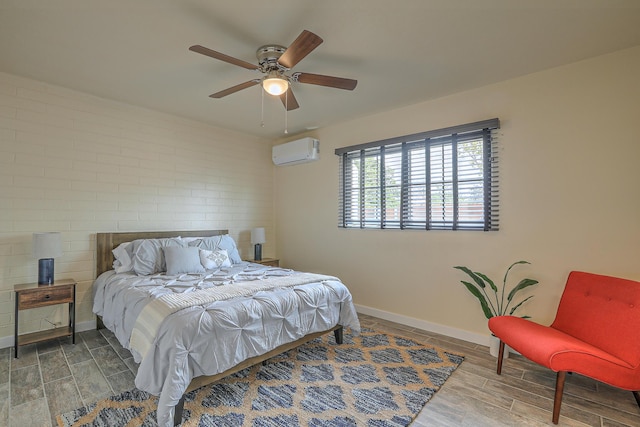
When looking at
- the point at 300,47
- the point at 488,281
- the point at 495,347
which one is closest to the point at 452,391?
the point at 495,347

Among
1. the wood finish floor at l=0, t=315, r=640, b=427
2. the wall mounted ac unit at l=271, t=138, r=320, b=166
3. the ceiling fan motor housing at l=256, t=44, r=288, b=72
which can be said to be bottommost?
the wood finish floor at l=0, t=315, r=640, b=427

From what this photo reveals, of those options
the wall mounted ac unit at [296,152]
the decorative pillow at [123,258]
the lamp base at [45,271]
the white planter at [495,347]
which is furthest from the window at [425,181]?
the lamp base at [45,271]

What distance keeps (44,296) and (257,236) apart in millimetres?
2498

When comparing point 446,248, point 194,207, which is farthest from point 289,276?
Result: point 194,207

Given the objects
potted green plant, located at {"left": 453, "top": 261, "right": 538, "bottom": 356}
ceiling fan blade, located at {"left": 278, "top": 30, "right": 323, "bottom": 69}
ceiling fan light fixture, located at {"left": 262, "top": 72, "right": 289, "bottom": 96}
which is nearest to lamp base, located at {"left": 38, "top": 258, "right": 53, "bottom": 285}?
ceiling fan light fixture, located at {"left": 262, "top": 72, "right": 289, "bottom": 96}

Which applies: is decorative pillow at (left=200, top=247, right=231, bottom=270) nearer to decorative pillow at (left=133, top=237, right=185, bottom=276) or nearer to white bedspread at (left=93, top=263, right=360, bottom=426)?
white bedspread at (left=93, top=263, right=360, bottom=426)

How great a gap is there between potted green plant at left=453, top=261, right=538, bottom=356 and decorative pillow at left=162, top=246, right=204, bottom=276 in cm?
281

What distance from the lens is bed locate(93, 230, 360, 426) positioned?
187cm

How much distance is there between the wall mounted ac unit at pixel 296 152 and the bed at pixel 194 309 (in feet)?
5.83

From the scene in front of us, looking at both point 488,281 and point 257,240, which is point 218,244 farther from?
point 488,281

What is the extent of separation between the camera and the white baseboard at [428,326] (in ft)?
10.3

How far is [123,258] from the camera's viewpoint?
11.0 ft

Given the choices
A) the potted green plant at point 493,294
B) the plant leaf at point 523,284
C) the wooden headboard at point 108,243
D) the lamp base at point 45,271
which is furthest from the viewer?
the wooden headboard at point 108,243

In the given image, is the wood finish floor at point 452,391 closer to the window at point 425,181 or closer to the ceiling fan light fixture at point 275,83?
the window at point 425,181
